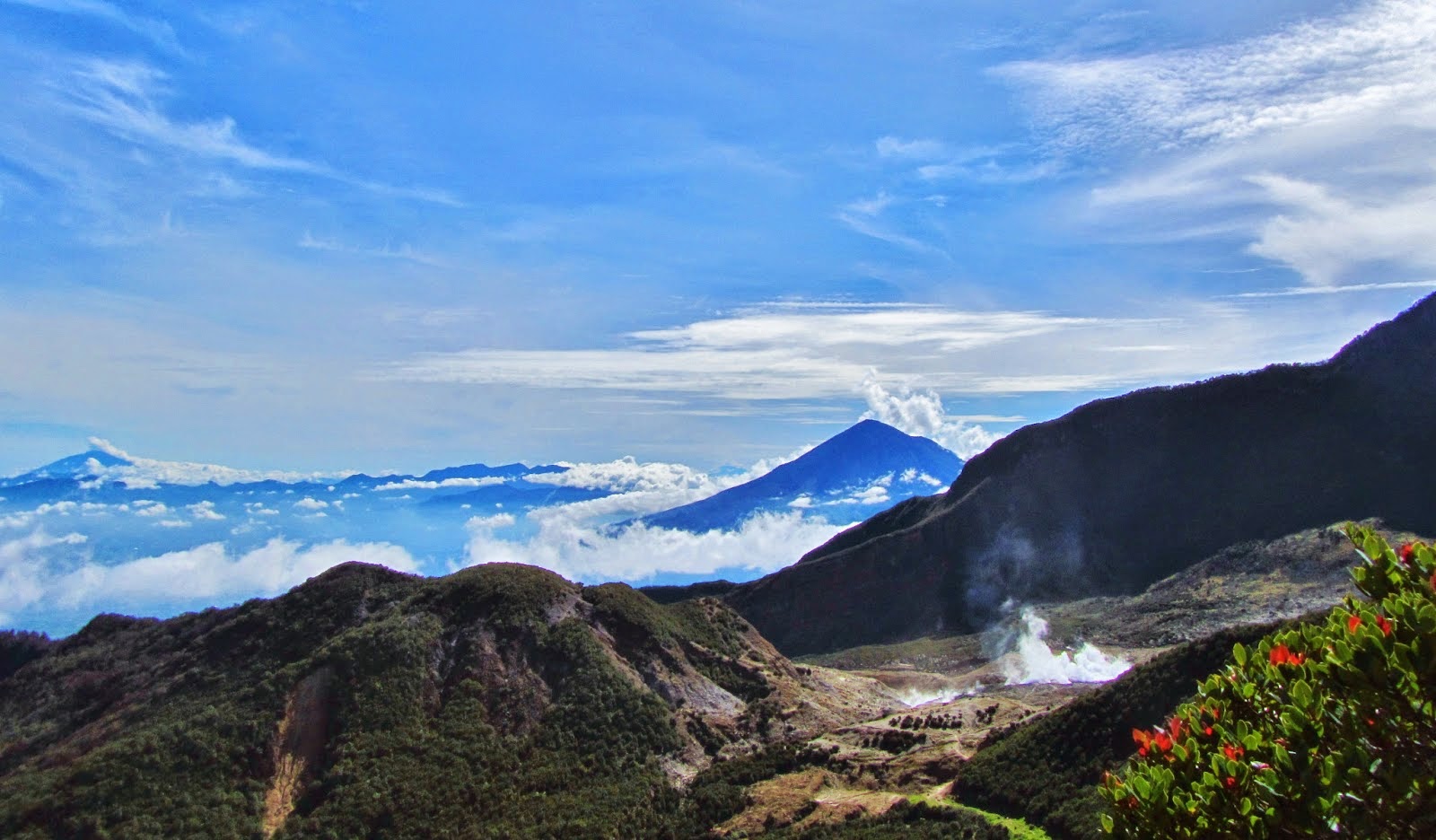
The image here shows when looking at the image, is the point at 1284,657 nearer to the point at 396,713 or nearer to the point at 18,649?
the point at 396,713

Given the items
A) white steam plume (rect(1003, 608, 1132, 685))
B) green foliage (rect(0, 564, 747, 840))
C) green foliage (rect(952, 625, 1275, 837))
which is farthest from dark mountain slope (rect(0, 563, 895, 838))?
white steam plume (rect(1003, 608, 1132, 685))

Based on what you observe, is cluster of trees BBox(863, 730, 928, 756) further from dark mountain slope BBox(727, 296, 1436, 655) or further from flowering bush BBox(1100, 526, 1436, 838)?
dark mountain slope BBox(727, 296, 1436, 655)

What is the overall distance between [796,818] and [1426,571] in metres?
37.4

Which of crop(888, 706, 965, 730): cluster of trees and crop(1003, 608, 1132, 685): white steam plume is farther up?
crop(888, 706, 965, 730): cluster of trees

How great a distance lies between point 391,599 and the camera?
63906mm

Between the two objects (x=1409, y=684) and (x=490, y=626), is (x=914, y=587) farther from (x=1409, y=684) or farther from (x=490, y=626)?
(x=1409, y=684)

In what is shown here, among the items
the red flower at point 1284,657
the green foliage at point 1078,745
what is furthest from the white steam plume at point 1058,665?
the red flower at point 1284,657

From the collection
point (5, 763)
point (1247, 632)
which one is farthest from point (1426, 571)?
point (5, 763)

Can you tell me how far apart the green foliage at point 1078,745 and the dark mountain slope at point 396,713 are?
1620cm

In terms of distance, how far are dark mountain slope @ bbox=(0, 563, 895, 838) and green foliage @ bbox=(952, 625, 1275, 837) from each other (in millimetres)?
16205

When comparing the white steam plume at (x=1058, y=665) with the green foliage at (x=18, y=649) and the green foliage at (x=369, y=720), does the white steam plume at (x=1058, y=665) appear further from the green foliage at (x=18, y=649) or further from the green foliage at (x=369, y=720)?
the green foliage at (x=18, y=649)

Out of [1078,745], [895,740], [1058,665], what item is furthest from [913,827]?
[1058,665]

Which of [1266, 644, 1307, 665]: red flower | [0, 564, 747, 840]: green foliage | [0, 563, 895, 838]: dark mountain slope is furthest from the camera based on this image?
[0, 563, 895, 838]: dark mountain slope

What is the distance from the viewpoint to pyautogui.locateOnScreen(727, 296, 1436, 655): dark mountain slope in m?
111
